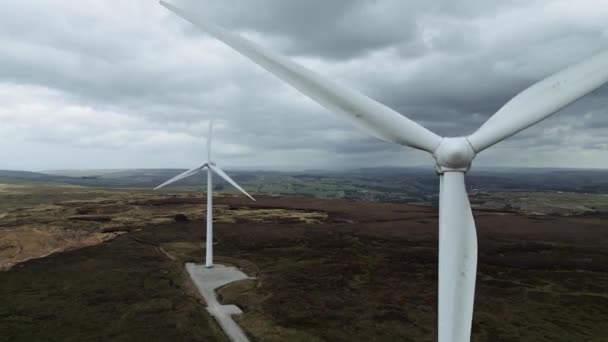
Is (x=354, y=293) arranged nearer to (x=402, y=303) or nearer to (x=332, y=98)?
(x=402, y=303)

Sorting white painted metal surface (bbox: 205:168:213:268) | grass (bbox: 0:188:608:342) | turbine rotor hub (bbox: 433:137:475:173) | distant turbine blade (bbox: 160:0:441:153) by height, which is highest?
distant turbine blade (bbox: 160:0:441:153)

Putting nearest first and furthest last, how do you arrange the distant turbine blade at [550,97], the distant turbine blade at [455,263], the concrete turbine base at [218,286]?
1. the distant turbine blade at [455,263]
2. the distant turbine blade at [550,97]
3. the concrete turbine base at [218,286]

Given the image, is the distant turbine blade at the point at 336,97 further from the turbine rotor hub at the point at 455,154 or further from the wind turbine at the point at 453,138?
the turbine rotor hub at the point at 455,154

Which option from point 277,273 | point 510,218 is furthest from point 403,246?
point 510,218

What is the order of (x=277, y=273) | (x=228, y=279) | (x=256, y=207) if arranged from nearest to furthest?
(x=228, y=279), (x=277, y=273), (x=256, y=207)

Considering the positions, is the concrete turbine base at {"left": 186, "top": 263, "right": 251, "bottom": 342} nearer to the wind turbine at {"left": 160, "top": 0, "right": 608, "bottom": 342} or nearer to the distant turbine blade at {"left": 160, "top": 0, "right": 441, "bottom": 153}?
the wind turbine at {"left": 160, "top": 0, "right": 608, "bottom": 342}

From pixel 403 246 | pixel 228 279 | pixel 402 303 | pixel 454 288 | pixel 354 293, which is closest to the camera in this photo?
pixel 454 288

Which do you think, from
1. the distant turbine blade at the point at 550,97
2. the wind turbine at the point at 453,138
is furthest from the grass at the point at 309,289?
the distant turbine blade at the point at 550,97

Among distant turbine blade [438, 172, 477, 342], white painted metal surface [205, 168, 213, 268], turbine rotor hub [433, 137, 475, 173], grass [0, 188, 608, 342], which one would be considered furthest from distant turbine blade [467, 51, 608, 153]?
white painted metal surface [205, 168, 213, 268]
